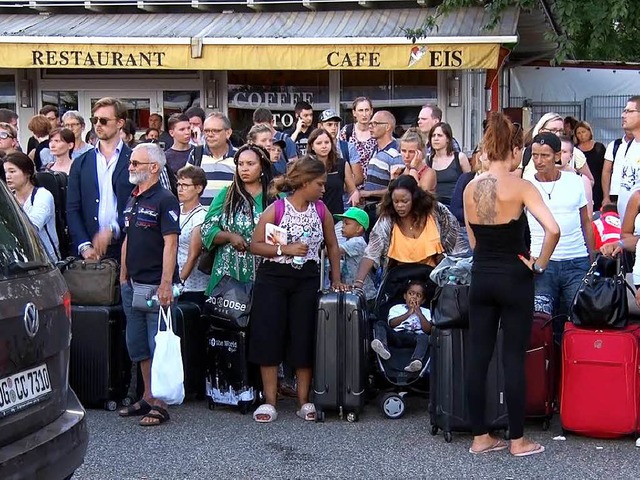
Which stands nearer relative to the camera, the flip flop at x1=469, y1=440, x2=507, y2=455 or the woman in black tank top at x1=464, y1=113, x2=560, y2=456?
the woman in black tank top at x1=464, y1=113, x2=560, y2=456

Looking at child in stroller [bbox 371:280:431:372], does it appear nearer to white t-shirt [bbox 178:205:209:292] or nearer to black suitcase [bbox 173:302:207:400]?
black suitcase [bbox 173:302:207:400]

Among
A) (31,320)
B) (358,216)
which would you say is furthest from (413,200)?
(31,320)

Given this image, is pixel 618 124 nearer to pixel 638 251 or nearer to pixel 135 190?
pixel 638 251

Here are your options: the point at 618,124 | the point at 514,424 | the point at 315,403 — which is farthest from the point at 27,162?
the point at 618,124

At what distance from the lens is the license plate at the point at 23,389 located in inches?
157

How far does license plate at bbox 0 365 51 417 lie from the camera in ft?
13.1

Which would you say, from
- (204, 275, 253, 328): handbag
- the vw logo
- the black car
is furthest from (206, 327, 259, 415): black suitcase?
the vw logo

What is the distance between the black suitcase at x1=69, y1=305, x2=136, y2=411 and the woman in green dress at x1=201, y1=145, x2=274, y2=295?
77 centimetres

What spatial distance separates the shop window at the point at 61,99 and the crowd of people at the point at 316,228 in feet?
25.7

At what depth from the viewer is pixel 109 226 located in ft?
24.5

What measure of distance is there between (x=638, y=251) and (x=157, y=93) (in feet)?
33.5

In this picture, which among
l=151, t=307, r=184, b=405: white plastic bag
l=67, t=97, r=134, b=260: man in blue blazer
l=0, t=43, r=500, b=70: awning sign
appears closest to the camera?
l=151, t=307, r=184, b=405: white plastic bag

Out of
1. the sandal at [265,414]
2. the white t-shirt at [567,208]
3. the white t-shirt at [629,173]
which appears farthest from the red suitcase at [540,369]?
the white t-shirt at [629,173]

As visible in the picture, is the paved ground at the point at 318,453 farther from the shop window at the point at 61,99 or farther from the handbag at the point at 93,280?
the shop window at the point at 61,99
